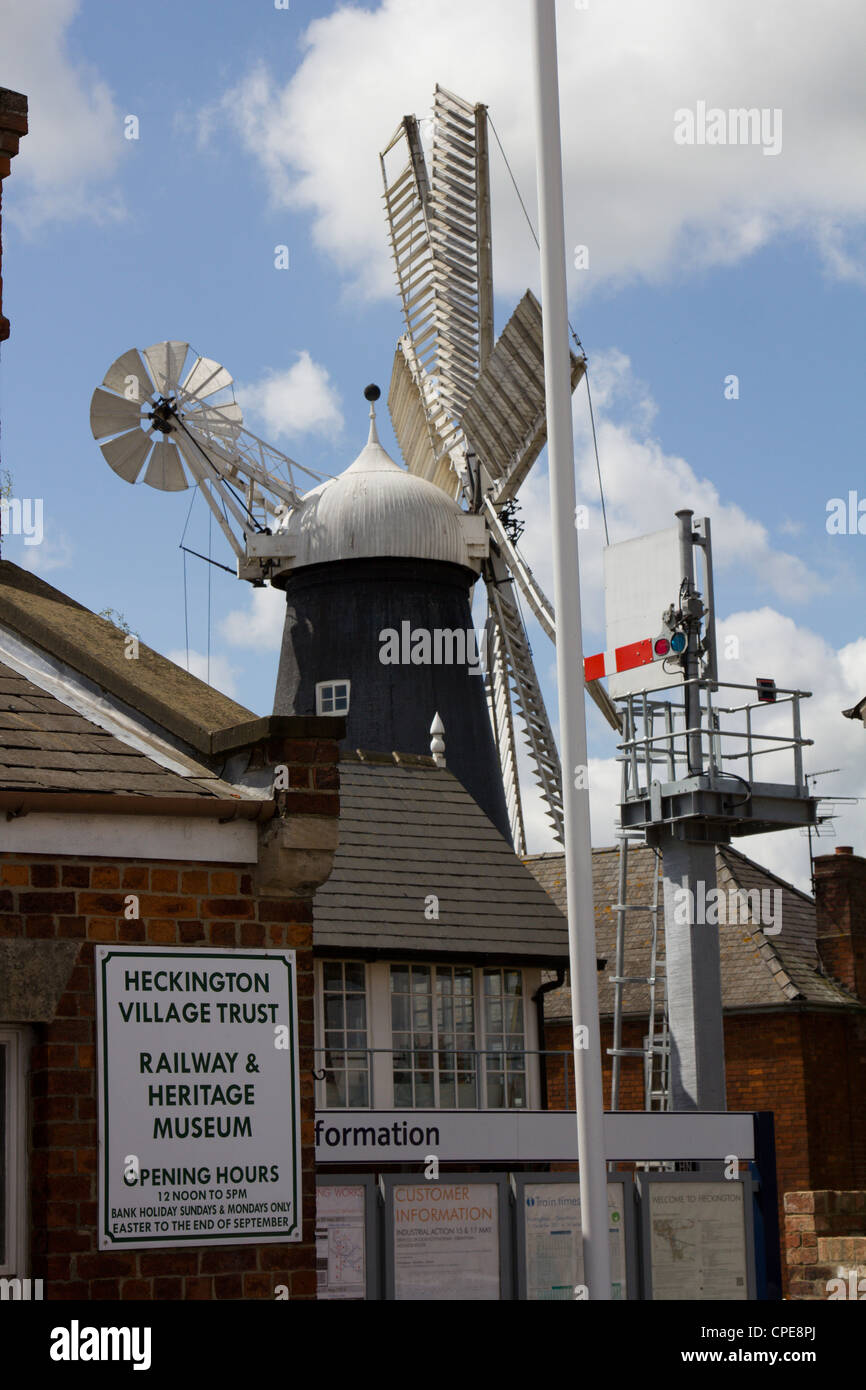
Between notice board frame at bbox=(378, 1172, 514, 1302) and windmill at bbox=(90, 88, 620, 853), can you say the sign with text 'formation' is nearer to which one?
notice board frame at bbox=(378, 1172, 514, 1302)

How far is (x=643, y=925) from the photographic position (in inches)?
1178

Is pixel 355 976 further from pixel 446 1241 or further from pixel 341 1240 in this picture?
pixel 341 1240

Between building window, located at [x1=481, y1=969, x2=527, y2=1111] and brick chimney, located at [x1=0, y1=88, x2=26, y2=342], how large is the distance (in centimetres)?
1134

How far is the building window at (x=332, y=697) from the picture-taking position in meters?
31.1

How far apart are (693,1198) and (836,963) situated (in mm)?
11791

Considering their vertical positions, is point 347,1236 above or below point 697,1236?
above

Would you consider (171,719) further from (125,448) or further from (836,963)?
(125,448)

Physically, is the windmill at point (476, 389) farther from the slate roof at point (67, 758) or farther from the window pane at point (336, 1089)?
the slate roof at point (67, 758)

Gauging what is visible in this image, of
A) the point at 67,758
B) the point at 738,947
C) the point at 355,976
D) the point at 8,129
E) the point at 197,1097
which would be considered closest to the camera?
the point at 197,1097

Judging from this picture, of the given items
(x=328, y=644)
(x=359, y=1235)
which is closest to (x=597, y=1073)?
(x=359, y=1235)

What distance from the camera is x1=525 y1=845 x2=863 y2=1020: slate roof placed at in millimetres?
→ 27797

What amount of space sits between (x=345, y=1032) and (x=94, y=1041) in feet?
34.7

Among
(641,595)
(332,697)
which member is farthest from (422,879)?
(332,697)

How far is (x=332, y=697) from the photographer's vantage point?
1231 inches
